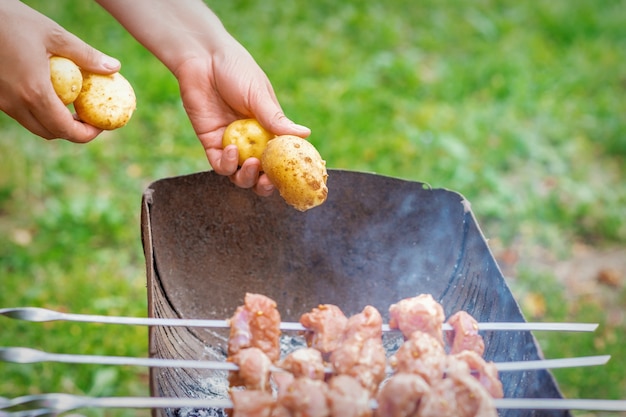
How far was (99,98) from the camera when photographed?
250cm

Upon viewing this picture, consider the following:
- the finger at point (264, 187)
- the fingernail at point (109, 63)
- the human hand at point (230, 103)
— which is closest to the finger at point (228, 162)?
the human hand at point (230, 103)

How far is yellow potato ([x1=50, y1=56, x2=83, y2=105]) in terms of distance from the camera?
7.70ft

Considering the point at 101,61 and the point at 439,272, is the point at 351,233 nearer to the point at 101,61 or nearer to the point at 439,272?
the point at 439,272

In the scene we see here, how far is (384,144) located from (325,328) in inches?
136

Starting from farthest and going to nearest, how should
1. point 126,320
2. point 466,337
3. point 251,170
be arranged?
point 251,170 → point 466,337 → point 126,320

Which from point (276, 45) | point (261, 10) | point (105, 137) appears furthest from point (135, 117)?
point (261, 10)

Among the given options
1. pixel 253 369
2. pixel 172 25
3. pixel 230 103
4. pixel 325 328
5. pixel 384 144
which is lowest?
pixel 253 369

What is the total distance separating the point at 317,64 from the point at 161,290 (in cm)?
430

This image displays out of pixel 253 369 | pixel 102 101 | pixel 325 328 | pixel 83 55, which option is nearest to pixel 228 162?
pixel 102 101

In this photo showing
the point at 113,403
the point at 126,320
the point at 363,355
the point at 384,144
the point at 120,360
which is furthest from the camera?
the point at 384,144

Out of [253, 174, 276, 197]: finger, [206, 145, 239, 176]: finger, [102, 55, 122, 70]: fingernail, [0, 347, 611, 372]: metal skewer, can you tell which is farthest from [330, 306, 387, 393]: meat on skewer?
[102, 55, 122, 70]: fingernail

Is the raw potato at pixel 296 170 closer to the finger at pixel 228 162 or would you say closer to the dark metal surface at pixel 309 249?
the finger at pixel 228 162

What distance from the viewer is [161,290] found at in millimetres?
2674

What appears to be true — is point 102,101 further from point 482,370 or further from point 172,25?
point 482,370
